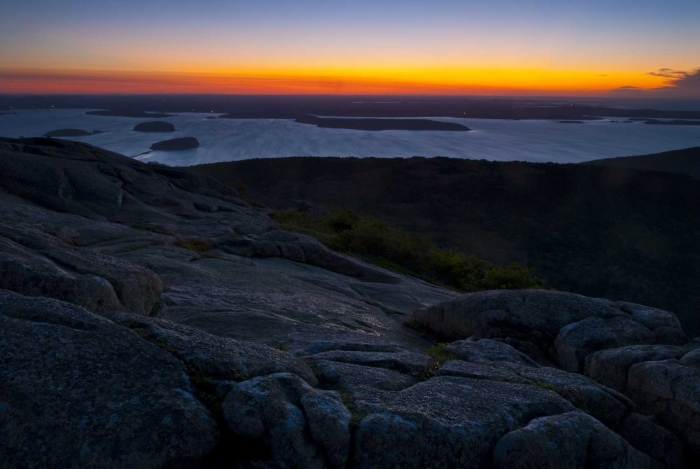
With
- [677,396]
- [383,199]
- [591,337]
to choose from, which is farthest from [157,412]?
[383,199]

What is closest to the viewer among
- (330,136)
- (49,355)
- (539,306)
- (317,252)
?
(49,355)

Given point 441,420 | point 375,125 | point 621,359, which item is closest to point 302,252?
point 621,359

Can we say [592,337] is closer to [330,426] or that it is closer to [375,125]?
[330,426]

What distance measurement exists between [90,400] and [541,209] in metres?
38.7

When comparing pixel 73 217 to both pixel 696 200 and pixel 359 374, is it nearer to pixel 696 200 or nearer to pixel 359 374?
pixel 359 374

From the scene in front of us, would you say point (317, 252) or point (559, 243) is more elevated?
point (317, 252)

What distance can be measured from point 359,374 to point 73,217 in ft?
35.8

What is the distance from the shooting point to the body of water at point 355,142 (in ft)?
253

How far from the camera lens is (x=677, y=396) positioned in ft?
17.2

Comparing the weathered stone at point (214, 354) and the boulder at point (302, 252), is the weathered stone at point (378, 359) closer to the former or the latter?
the weathered stone at point (214, 354)

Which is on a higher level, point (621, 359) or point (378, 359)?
point (378, 359)

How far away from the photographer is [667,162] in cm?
6919

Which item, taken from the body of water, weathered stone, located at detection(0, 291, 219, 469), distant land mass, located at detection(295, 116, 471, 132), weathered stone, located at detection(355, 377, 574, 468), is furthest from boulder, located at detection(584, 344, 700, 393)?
distant land mass, located at detection(295, 116, 471, 132)

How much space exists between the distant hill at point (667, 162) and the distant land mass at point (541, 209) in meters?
20.9
